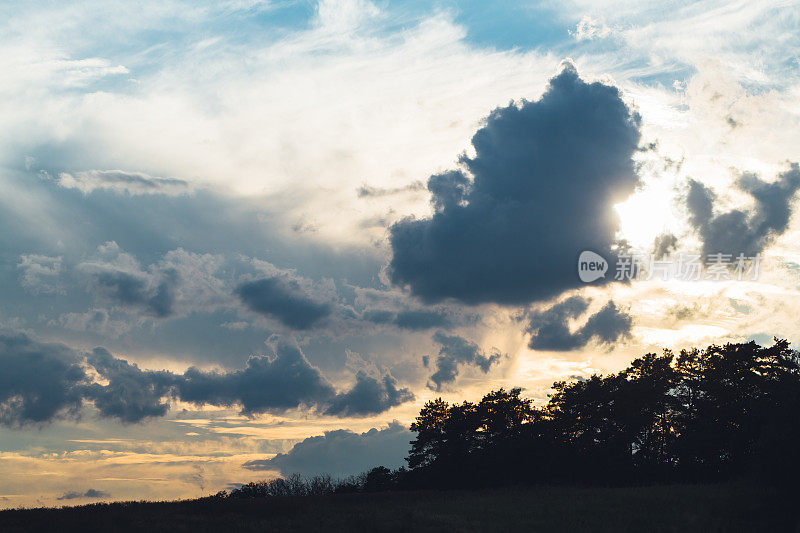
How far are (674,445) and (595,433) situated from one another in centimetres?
1179

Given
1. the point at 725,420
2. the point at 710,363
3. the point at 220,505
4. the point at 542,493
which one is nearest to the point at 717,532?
the point at 542,493

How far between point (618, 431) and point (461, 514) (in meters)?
47.1

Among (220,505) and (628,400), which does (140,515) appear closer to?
(220,505)

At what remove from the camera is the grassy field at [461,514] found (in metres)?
44.0

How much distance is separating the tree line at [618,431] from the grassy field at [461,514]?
25391 millimetres

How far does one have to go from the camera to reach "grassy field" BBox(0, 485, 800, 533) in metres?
44.0

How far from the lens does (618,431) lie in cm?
8906

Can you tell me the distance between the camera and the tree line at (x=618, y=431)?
80812 mm

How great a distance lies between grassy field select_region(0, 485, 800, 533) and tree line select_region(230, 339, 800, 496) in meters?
25.4

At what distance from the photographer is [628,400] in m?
91.6

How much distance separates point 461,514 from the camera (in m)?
49.9

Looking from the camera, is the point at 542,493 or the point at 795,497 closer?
the point at 795,497

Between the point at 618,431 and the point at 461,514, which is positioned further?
the point at 618,431

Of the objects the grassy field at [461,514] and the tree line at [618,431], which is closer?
the grassy field at [461,514]
